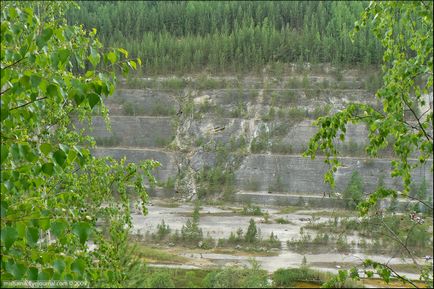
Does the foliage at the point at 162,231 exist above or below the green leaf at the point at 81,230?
below

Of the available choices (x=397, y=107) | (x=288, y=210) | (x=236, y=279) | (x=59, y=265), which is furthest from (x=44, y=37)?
(x=288, y=210)

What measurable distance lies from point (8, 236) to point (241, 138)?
4378cm

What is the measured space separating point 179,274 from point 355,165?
20.9m

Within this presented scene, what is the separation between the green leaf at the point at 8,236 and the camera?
2790 millimetres

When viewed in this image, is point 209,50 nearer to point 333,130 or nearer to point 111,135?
point 111,135

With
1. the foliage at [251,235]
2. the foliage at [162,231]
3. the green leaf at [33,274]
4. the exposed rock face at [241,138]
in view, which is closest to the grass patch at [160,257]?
the foliage at [162,231]

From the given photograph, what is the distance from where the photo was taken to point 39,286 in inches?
176

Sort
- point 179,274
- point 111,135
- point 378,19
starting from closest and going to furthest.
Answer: point 378,19 < point 179,274 < point 111,135

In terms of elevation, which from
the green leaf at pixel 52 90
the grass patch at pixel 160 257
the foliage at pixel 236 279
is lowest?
the grass patch at pixel 160 257

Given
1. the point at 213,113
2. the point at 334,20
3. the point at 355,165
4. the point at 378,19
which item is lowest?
the point at 355,165

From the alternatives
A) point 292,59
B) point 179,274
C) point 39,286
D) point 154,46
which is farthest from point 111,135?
point 39,286

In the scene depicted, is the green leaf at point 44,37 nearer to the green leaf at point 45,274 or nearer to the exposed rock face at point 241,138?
the green leaf at point 45,274

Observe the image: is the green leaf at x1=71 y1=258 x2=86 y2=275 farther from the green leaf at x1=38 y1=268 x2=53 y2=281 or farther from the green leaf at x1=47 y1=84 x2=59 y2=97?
the green leaf at x1=47 y1=84 x2=59 y2=97

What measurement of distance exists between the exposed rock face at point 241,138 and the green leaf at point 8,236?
121 ft
